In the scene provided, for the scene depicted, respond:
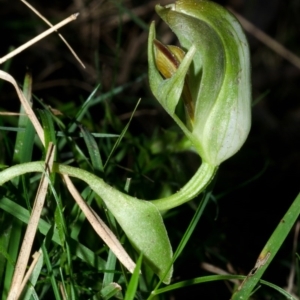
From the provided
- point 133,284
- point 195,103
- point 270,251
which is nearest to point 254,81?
point 195,103

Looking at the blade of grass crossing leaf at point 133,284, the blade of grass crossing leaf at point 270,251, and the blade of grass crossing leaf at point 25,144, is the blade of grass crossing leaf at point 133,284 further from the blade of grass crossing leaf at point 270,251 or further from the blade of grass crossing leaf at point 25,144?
the blade of grass crossing leaf at point 25,144

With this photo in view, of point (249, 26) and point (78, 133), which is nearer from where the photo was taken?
point (78, 133)

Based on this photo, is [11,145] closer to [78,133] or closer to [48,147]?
[78,133]

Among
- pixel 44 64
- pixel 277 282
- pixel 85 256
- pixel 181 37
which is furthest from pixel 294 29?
pixel 85 256

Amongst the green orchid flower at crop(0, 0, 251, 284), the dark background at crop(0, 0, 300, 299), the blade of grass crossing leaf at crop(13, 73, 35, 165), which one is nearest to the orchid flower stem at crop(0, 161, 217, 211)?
the green orchid flower at crop(0, 0, 251, 284)

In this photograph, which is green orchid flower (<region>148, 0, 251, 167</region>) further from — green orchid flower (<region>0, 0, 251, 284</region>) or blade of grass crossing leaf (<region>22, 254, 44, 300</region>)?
blade of grass crossing leaf (<region>22, 254, 44, 300</region>)

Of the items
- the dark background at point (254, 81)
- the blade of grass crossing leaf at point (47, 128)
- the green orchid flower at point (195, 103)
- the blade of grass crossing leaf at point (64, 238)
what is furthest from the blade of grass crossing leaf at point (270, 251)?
the dark background at point (254, 81)

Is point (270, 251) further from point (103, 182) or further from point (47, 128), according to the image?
point (47, 128)
